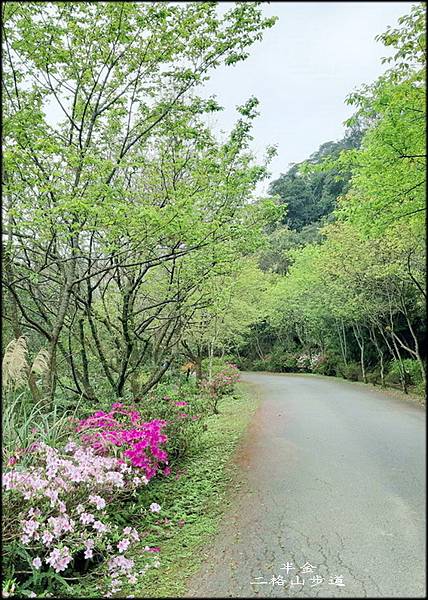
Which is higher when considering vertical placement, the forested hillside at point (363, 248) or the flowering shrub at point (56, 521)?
the forested hillside at point (363, 248)

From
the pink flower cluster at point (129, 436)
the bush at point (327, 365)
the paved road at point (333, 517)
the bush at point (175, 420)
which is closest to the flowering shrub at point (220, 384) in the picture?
the bush at point (175, 420)

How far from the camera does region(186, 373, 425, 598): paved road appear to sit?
1.23 meters

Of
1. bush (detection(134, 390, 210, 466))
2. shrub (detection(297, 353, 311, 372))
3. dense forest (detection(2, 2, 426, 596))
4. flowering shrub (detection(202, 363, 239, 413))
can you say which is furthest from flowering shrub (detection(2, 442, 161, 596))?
shrub (detection(297, 353, 311, 372))

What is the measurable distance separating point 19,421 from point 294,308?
1404 cm

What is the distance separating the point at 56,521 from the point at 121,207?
2056mm

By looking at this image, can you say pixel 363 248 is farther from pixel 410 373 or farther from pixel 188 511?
pixel 188 511

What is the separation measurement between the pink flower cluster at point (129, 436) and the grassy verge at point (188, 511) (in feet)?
0.94

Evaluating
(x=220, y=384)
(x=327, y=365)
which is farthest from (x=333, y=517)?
(x=327, y=365)

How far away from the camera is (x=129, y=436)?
3324 millimetres

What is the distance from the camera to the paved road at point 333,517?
48.6 inches

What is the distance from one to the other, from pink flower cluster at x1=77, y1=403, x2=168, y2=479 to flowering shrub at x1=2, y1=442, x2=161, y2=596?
49 centimetres

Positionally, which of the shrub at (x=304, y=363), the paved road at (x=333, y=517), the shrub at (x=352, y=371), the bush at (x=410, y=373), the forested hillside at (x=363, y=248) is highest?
the forested hillside at (x=363, y=248)

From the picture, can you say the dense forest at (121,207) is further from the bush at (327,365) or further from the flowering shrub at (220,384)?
the bush at (327,365)

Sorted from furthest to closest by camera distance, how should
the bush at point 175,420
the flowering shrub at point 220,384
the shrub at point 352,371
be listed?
the shrub at point 352,371 → the flowering shrub at point 220,384 → the bush at point 175,420
